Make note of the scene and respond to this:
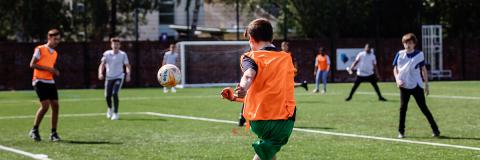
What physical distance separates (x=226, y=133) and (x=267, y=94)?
7.35 m

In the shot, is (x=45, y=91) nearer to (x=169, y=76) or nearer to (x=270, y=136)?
(x=169, y=76)

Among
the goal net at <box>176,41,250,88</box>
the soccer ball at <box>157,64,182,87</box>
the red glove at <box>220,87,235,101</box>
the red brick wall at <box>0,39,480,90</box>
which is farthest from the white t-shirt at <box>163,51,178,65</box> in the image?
the red glove at <box>220,87,235,101</box>

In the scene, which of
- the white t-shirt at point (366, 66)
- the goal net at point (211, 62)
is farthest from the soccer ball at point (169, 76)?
the goal net at point (211, 62)

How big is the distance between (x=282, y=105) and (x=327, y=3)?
39236 mm

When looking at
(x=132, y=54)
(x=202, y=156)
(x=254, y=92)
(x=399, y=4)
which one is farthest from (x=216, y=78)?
(x=254, y=92)

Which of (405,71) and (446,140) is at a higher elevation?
(405,71)

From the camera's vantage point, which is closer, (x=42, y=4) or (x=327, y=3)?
(x=42, y=4)

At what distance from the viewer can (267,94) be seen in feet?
24.9

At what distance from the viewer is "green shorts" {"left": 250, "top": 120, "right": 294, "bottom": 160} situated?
7.58 m

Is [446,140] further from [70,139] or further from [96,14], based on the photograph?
[96,14]

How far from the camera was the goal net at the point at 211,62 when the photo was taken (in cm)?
3938

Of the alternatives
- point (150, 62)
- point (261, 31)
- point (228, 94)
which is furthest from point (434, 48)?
point (228, 94)

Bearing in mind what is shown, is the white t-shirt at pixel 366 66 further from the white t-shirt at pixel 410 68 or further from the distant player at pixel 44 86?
the distant player at pixel 44 86

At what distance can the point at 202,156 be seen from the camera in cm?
1141
